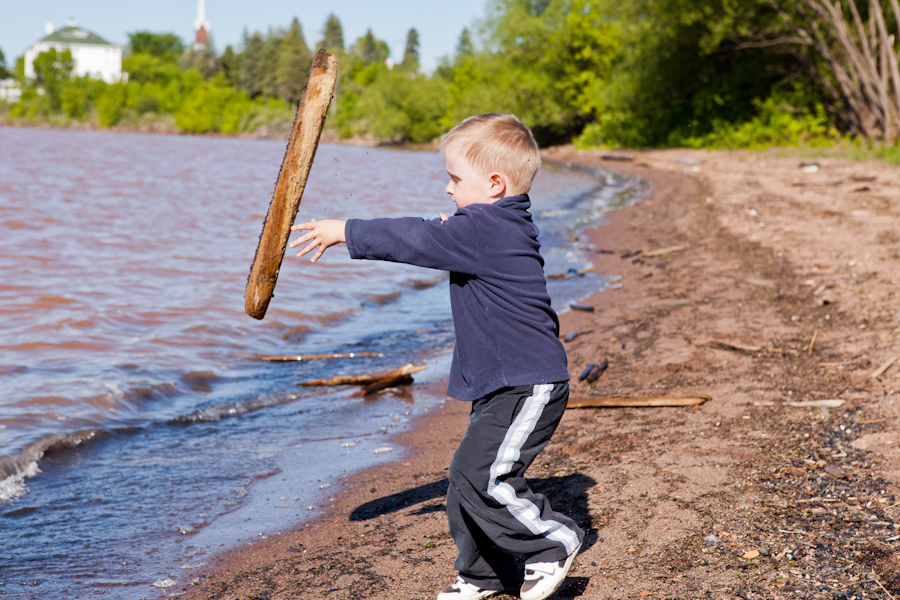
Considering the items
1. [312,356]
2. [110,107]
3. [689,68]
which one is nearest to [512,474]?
[312,356]

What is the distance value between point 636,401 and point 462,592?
7.28ft

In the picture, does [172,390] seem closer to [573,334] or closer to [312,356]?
[312,356]

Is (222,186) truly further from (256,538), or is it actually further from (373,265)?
(256,538)

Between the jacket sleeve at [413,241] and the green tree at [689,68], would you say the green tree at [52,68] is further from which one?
the jacket sleeve at [413,241]

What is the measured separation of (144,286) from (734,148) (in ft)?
90.7

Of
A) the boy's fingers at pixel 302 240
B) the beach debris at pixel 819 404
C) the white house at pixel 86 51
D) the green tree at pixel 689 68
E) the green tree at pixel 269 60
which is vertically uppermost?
the white house at pixel 86 51

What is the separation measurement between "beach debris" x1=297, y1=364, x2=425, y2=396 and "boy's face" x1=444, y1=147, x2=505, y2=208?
330 cm

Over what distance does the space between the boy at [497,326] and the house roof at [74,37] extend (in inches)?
6482

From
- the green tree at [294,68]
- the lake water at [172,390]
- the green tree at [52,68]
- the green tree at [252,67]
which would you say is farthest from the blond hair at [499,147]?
the green tree at [52,68]

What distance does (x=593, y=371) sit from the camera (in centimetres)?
528

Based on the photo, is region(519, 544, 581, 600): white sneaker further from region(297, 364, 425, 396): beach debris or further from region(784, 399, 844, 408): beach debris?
region(297, 364, 425, 396): beach debris

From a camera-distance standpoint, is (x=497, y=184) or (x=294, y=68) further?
(x=294, y=68)

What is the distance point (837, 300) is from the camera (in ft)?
21.1

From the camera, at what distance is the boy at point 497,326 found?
2.45 metres
